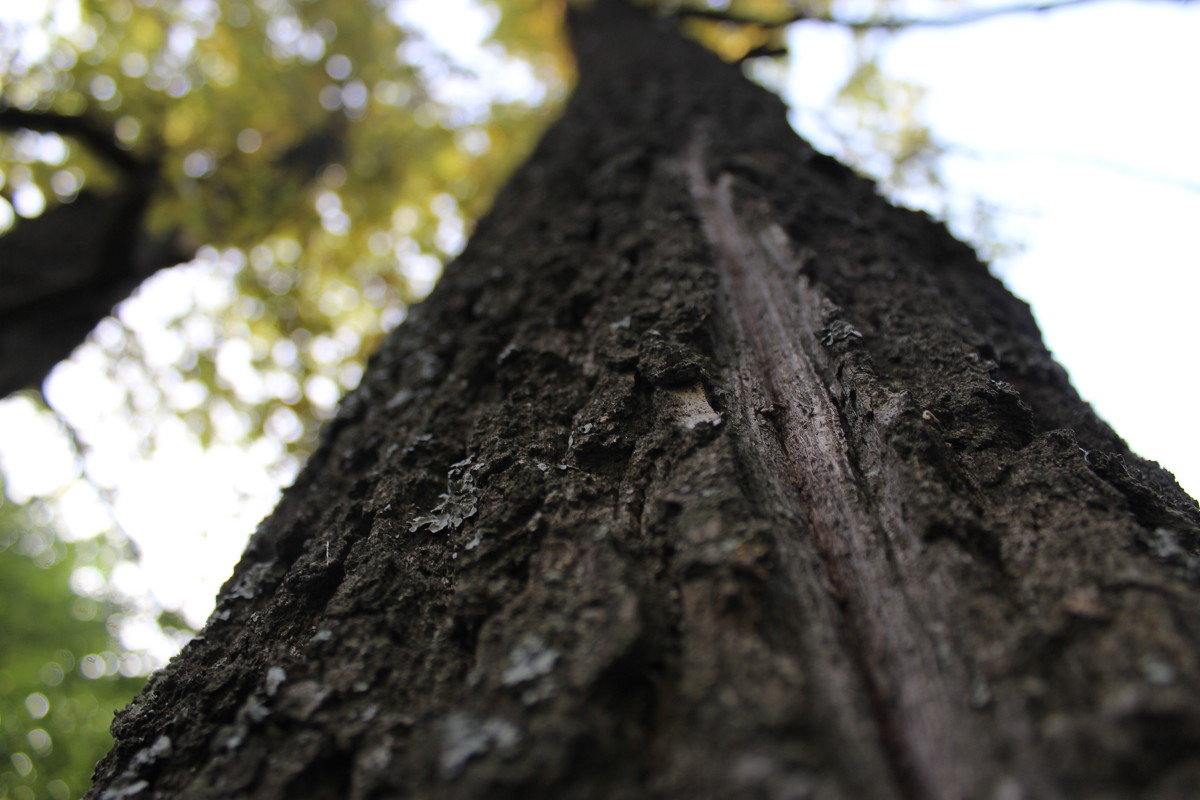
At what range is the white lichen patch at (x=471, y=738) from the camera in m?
0.72

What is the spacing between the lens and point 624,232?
189 centimetres

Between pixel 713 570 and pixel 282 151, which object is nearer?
pixel 713 570

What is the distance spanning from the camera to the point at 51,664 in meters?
6.13

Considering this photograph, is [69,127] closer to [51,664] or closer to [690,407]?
[51,664]

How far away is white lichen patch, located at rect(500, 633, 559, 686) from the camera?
2.60 ft

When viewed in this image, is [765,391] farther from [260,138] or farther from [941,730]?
[260,138]

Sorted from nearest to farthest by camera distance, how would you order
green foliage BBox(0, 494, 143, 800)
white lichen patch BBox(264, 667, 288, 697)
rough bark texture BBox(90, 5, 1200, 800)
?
rough bark texture BBox(90, 5, 1200, 800) < white lichen patch BBox(264, 667, 288, 697) < green foliage BBox(0, 494, 143, 800)

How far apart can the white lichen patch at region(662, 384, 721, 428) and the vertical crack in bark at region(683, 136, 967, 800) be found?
6.0 inches

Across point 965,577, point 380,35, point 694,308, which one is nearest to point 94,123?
point 380,35

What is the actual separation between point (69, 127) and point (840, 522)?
5998mm

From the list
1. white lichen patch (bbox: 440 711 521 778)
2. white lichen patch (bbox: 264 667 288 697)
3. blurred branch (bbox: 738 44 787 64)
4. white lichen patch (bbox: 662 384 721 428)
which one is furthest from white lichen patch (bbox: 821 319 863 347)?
blurred branch (bbox: 738 44 787 64)


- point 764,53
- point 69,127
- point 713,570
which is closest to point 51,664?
point 69,127

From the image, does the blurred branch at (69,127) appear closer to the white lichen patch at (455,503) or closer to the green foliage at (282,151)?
the green foliage at (282,151)

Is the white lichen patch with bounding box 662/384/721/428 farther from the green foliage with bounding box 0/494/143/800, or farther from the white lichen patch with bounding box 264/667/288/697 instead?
the green foliage with bounding box 0/494/143/800
